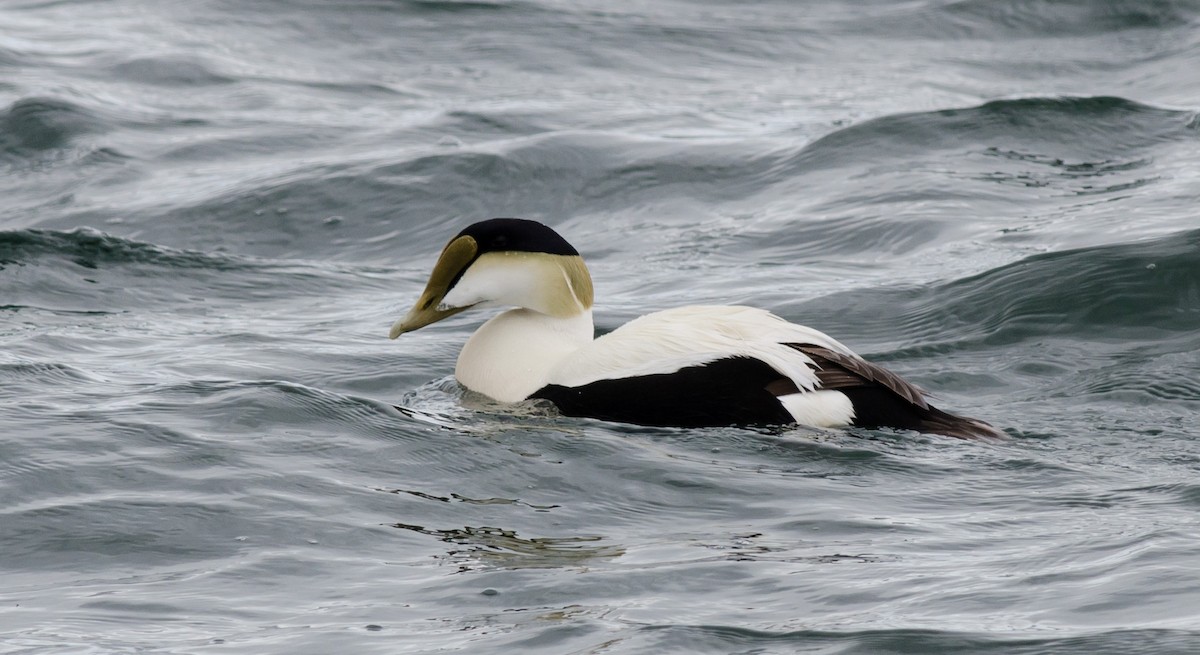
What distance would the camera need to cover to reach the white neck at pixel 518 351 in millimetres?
6262

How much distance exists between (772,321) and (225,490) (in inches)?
77.9

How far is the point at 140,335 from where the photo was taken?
7711 millimetres

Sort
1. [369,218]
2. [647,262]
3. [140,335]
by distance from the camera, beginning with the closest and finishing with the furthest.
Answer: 1. [140,335]
2. [647,262]
3. [369,218]

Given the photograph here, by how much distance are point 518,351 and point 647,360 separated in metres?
0.61

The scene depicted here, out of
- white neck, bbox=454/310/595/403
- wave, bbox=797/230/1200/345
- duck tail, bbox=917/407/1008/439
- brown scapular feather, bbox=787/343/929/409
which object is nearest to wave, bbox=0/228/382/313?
white neck, bbox=454/310/595/403

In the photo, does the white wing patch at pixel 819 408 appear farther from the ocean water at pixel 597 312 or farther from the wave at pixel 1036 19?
the wave at pixel 1036 19

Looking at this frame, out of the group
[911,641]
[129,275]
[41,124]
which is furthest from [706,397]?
[41,124]

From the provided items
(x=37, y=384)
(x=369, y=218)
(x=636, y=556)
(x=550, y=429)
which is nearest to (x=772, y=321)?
(x=550, y=429)

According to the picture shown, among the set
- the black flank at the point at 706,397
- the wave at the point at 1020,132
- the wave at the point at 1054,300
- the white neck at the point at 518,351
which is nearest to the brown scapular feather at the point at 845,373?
the black flank at the point at 706,397

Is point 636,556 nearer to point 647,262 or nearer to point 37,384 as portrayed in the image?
point 37,384

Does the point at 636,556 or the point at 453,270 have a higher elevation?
the point at 453,270

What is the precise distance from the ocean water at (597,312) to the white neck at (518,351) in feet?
0.37

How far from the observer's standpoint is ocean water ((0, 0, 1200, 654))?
4.32 m

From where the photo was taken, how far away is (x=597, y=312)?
818 centimetres
